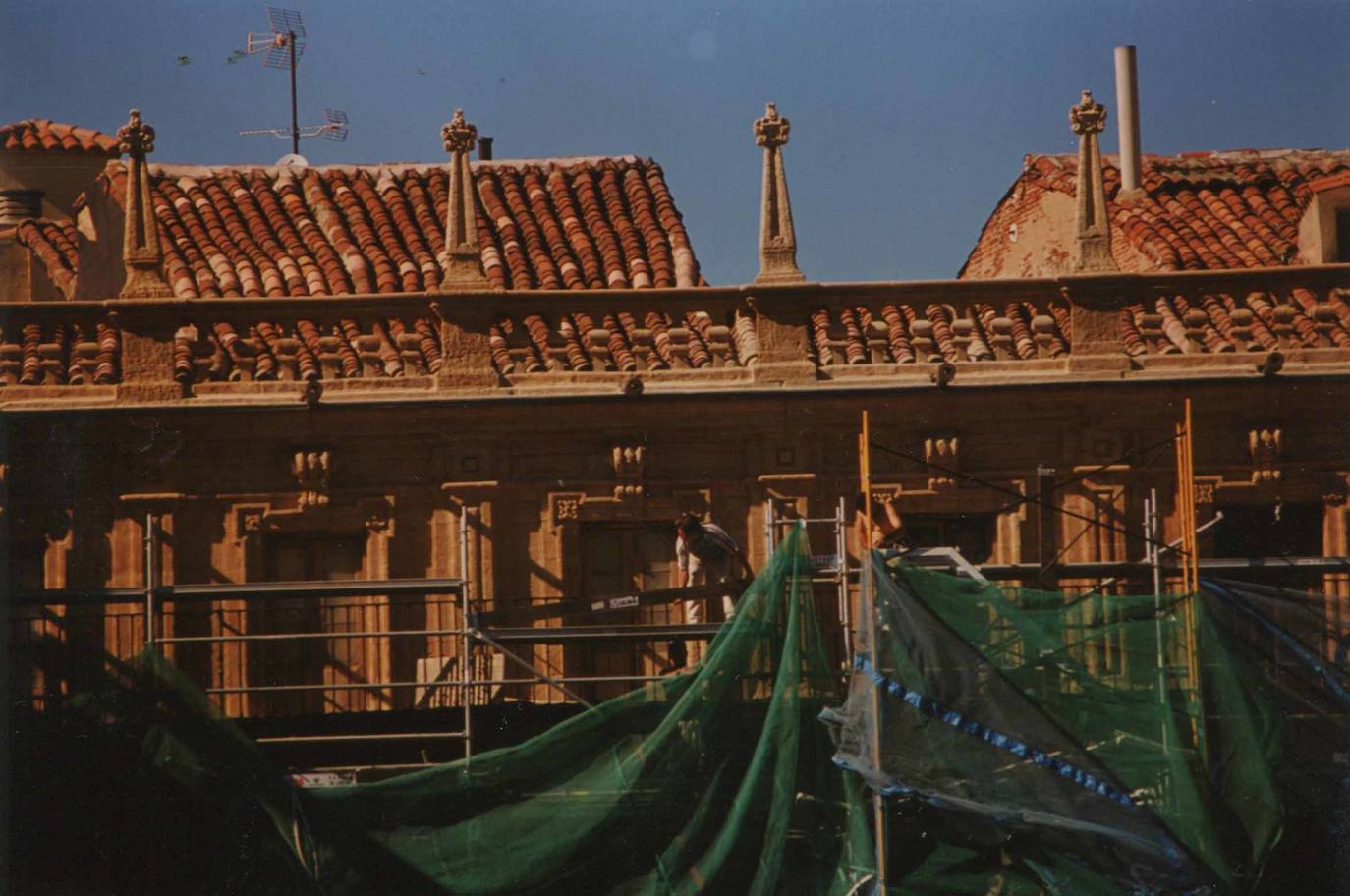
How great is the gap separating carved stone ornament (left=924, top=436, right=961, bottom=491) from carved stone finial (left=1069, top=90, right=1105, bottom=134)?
2.61 meters

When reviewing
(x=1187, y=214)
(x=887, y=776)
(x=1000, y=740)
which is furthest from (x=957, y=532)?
(x=1187, y=214)

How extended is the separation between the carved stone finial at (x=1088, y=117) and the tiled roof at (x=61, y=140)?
1164cm

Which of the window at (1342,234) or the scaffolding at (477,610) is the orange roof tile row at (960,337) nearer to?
the scaffolding at (477,610)

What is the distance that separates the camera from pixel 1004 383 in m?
16.8

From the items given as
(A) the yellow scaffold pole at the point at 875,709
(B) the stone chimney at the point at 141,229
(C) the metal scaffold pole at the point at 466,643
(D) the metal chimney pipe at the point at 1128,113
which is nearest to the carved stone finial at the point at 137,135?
(B) the stone chimney at the point at 141,229

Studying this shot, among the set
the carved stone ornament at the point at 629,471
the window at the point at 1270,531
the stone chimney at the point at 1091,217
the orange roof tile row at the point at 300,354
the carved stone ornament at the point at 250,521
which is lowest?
the window at the point at 1270,531

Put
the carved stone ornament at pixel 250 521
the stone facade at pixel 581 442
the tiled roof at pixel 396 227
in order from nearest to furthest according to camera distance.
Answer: the stone facade at pixel 581 442, the carved stone ornament at pixel 250 521, the tiled roof at pixel 396 227

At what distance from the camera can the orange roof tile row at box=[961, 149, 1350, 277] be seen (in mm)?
22469

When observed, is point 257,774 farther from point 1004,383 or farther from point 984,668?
point 1004,383

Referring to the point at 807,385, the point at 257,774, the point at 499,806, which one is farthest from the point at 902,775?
the point at 807,385

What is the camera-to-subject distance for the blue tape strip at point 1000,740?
12.0 metres

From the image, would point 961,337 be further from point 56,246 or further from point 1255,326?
point 56,246

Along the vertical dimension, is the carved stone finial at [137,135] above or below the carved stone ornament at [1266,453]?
above

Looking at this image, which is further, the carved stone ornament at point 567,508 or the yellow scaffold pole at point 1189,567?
the carved stone ornament at point 567,508
